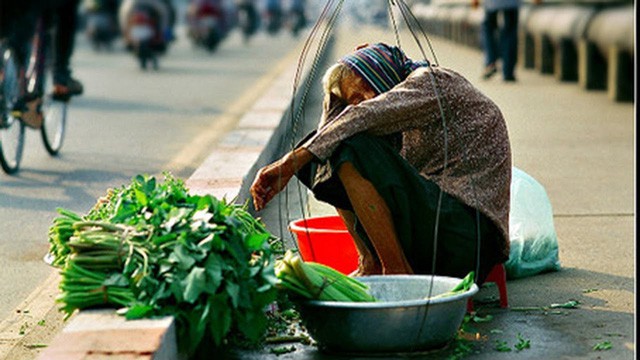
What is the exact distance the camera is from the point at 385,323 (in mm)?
4422

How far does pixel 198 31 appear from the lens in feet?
101

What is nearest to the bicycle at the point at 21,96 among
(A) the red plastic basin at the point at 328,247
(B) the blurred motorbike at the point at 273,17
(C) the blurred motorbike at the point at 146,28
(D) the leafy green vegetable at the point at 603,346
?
(A) the red plastic basin at the point at 328,247

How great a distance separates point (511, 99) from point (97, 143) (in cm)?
535

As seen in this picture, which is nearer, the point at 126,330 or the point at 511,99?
the point at 126,330

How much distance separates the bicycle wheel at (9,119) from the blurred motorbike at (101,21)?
806 inches

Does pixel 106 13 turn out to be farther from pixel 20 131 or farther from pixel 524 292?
pixel 524 292

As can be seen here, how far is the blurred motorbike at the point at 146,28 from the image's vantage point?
2253cm

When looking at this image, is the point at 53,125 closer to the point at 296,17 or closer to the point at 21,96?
the point at 21,96

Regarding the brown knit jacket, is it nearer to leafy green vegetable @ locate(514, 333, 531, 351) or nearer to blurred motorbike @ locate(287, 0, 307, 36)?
leafy green vegetable @ locate(514, 333, 531, 351)

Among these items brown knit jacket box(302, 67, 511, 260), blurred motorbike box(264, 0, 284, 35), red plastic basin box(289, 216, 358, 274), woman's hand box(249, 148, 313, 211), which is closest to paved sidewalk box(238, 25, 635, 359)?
red plastic basin box(289, 216, 358, 274)

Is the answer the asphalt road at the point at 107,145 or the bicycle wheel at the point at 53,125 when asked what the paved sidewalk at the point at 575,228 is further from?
the bicycle wheel at the point at 53,125

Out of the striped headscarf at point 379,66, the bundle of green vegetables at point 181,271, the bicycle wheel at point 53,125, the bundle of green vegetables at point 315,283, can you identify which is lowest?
the bicycle wheel at point 53,125

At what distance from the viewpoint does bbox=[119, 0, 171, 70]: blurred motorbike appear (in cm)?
2253

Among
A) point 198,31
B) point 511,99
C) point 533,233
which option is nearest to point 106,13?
point 198,31
